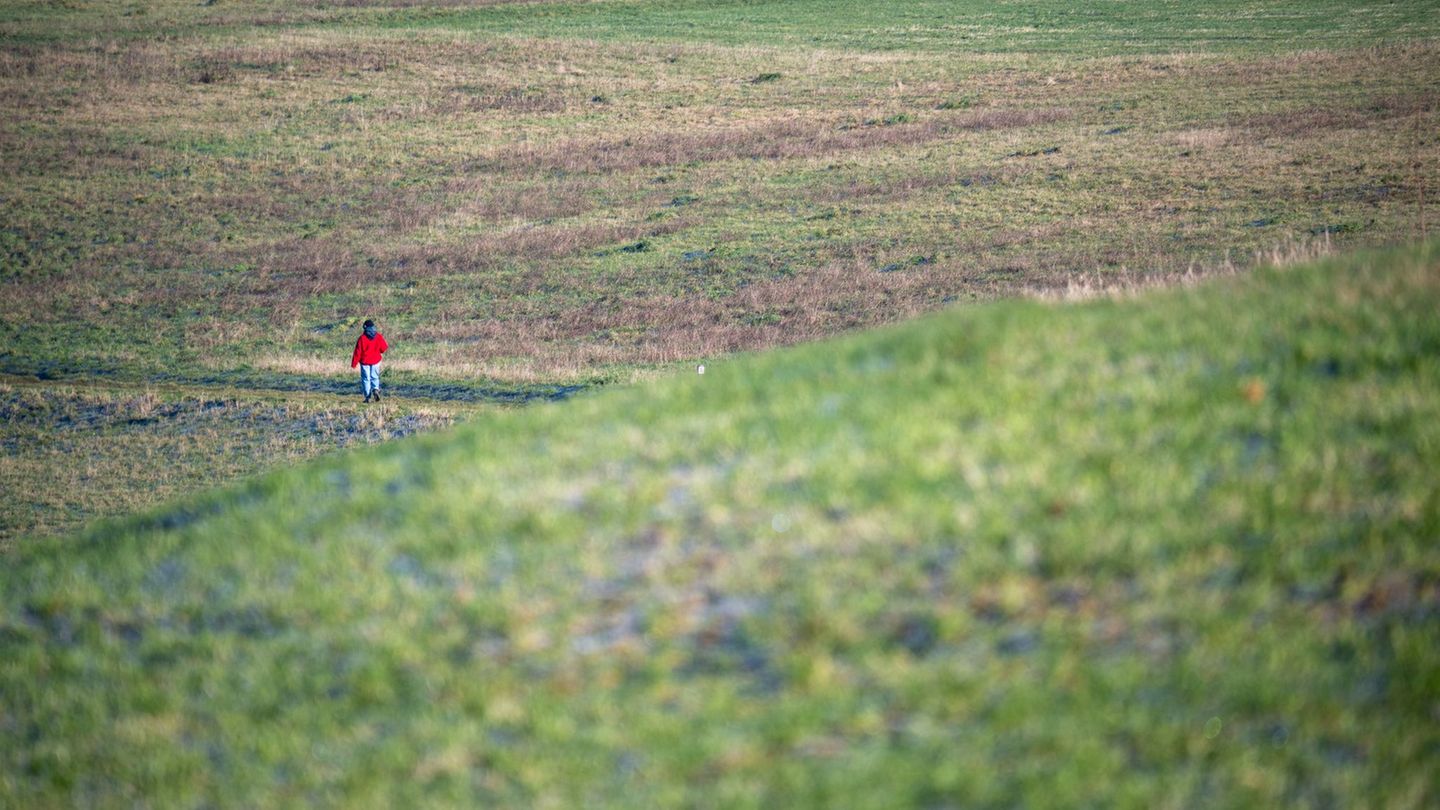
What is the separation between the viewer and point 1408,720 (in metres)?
5.99

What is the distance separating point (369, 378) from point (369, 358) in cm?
50

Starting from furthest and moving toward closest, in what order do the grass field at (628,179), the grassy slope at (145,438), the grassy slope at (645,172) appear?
the grassy slope at (645,172) < the grass field at (628,179) < the grassy slope at (145,438)

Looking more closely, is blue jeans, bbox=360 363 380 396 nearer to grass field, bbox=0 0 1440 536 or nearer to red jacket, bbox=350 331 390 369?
red jacket, bbox=350 331 390 369

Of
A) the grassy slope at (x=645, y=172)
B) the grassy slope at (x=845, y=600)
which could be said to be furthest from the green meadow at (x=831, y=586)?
the grassy slope at (x=645, y=172)

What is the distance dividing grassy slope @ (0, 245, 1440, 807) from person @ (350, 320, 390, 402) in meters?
15.1

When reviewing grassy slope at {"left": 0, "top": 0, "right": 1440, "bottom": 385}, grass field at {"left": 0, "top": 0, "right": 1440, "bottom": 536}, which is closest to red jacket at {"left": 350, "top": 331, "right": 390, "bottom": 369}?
grass field at {"left": 0, "top": 0, "right": 1440, "bottom": 536}

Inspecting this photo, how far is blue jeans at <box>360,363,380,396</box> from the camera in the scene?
24984mm

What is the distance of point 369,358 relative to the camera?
2488cm

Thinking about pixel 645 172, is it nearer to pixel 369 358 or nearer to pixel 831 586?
pixel 369 358

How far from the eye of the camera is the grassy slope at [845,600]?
616cm

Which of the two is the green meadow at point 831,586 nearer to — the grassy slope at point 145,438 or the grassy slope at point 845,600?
the grassy slope at point 845,600

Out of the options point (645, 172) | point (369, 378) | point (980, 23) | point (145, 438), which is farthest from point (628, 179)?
point (980, 23)

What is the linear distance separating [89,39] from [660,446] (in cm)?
6968

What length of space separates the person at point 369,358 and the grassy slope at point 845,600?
15.1 m
